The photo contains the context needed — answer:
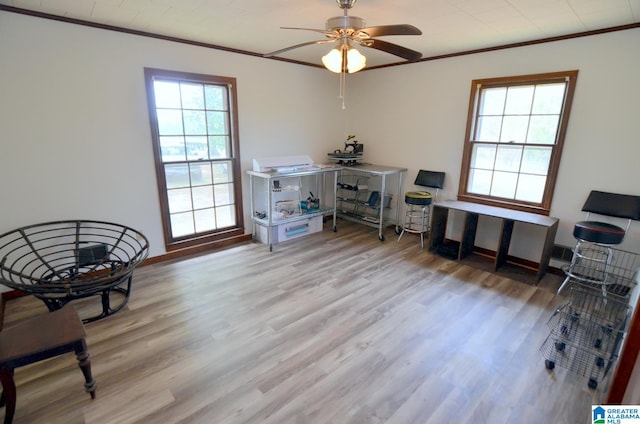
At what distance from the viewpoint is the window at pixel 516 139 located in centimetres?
340

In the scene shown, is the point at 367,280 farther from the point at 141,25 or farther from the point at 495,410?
the point at 141,25

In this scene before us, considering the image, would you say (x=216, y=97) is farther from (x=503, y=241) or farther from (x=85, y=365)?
(x=503, y=241)

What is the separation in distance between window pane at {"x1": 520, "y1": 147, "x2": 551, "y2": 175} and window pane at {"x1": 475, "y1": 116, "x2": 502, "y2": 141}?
0.40m

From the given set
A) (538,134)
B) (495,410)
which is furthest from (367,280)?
(538,134)

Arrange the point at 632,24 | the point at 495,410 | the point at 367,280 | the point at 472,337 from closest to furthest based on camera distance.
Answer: the point at 495,410
the point at 472,337
the point at 632,24
the point at 367,280

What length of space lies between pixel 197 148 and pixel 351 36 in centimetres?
241

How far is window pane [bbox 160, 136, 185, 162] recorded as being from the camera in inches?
142

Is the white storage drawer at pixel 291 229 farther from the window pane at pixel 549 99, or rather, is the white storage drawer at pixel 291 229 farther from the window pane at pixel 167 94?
the window pane at pixel 549 99

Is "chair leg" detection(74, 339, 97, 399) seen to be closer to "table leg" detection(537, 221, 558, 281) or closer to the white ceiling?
the white ceiling

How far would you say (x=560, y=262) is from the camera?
355cm

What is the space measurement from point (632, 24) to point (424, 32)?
1.78m

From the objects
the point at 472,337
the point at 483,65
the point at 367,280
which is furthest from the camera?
the point at 483,65

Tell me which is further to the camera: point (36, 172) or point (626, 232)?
point (626, 232)

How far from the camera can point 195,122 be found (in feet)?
12.5
